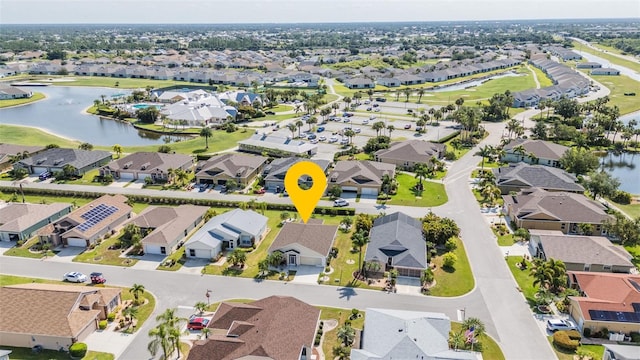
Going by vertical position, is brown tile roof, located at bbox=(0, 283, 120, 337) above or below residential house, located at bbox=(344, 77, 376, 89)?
below

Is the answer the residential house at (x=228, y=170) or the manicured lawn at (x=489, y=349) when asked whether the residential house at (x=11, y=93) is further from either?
the manicured lawn at (x=489, y=349)

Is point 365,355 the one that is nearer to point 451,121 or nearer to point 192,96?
point 451,121

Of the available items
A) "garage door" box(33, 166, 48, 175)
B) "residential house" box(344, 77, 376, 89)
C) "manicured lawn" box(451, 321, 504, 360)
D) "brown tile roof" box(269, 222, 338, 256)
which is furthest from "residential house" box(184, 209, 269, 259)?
"residential house" box(344, 77, 376, 89)

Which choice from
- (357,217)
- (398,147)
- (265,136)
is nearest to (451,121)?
(398,147)

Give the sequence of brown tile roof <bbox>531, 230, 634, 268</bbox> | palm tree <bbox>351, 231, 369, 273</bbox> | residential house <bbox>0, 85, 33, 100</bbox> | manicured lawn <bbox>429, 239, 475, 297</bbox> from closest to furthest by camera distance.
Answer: manicured lawn <bbox>429, 239, 475, 297</bbox>
brown tile roof <bbox>531, 230, 634, 268</bbox>
palm tree <bbox>351, 231, 369, 273</bbox>
residential house <bbox>0, 85, 33, 100</bbox>

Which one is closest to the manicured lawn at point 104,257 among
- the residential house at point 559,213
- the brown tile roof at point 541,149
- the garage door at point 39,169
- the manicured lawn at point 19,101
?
the garage door at point 39,169

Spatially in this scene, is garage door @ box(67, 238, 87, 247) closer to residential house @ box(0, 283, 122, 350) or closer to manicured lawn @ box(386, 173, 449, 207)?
residential house @ box(0, 283, 122, 350)
